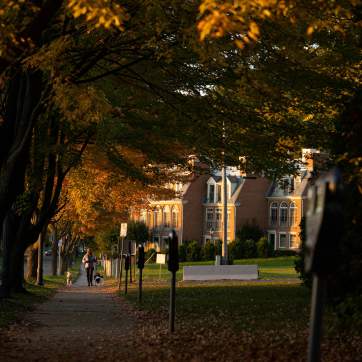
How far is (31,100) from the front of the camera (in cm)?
1453

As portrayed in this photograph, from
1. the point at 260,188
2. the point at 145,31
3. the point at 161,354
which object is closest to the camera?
the point at 161,354

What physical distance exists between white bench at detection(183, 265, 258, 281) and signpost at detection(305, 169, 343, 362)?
109ft

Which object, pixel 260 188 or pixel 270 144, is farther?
pixel 260 188

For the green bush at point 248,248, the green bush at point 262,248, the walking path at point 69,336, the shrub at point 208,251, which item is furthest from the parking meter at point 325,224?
the shrub at point 208,251

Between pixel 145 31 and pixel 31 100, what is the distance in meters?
2.56

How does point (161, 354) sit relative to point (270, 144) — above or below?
below

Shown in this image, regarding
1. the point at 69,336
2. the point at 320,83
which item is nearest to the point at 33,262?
the point at 320,83

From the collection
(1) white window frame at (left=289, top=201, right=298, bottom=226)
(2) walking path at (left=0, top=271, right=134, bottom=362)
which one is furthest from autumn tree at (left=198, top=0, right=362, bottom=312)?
(1) white window frame at (left=289, top=201, right=298, bottom=226)

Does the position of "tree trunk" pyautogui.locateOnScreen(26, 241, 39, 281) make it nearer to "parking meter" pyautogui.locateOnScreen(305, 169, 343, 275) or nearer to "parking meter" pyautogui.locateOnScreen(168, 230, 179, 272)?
"parking meter" pyautogui.locateOnScreen(168, 230, 179, 272)

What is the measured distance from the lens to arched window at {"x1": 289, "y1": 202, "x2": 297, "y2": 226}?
3465 inches

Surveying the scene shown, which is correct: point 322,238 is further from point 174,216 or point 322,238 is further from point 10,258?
point 174,216

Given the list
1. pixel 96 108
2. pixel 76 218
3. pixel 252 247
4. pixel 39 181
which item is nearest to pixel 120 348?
pixel 96 108

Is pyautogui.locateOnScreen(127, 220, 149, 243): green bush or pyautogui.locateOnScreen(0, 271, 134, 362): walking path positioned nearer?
pyautogui.locateOnScreen(0, 271, 134, 362): walking path

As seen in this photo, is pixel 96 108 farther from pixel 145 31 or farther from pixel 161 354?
pixel 161 354
